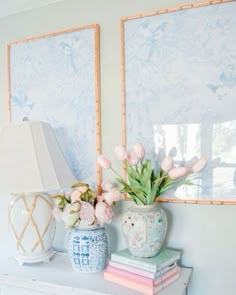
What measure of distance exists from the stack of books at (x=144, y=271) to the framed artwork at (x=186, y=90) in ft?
0.94

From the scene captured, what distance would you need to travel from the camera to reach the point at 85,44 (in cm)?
159

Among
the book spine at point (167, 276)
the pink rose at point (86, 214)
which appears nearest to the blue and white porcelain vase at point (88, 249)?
the pink rose at point (86, 214)

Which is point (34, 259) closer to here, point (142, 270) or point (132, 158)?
point (142, 270)

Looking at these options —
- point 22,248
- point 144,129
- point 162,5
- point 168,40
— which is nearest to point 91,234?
point 22,248

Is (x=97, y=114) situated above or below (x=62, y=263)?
above

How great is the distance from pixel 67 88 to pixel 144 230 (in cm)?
86

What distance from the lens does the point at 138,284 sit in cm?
115

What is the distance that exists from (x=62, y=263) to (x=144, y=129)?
0.74 meters

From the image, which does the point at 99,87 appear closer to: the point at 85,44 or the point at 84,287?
the point at 85,44

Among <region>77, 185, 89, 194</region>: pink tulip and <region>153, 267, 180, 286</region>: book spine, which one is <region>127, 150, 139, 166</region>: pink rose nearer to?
<region>77, 185, 89, 194</region>: pink tulip

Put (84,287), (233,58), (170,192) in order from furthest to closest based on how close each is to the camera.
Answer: (170,192) < (233,58) < (84,287)

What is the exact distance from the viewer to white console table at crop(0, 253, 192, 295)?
117cm

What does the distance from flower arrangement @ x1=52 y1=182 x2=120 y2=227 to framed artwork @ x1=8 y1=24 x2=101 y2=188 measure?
0.71 ft

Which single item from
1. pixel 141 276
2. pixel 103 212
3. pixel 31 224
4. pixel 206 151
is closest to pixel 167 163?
pixel 206 151
